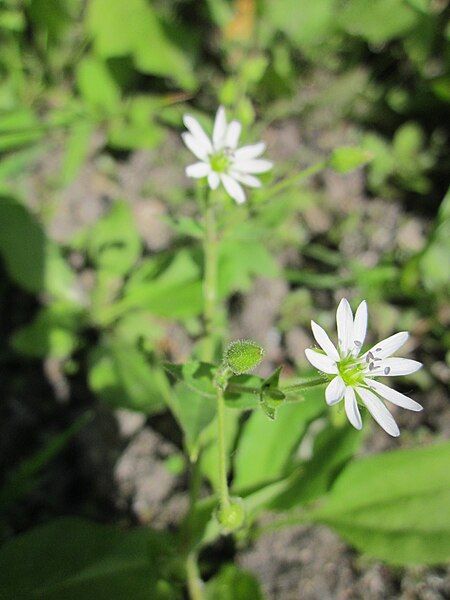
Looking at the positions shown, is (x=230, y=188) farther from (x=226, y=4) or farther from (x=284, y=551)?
(x=226, y=4)

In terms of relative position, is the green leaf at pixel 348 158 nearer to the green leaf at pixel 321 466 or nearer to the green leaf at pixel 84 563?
the green leaf at pixel 321 466

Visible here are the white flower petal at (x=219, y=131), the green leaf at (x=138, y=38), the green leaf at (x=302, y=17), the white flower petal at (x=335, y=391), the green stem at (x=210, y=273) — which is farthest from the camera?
the green leaf at (x=302, y=17)

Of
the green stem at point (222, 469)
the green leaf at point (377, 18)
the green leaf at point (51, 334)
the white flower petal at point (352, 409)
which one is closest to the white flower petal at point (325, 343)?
the white flower petal at point (352, 409)

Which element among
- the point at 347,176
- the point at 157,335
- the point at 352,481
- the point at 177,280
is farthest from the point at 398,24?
the point at 352,481

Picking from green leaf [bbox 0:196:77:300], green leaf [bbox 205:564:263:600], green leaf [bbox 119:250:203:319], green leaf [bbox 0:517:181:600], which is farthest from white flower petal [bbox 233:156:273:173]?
green leaf [bbox 205:564:263:600]

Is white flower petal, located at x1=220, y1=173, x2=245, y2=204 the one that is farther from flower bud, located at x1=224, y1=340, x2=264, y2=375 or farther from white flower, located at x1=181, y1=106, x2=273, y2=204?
flower bud, located at x1=224, y1=340, x2=264, y2=375

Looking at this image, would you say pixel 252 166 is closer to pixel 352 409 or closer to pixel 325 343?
pixel 325 343
